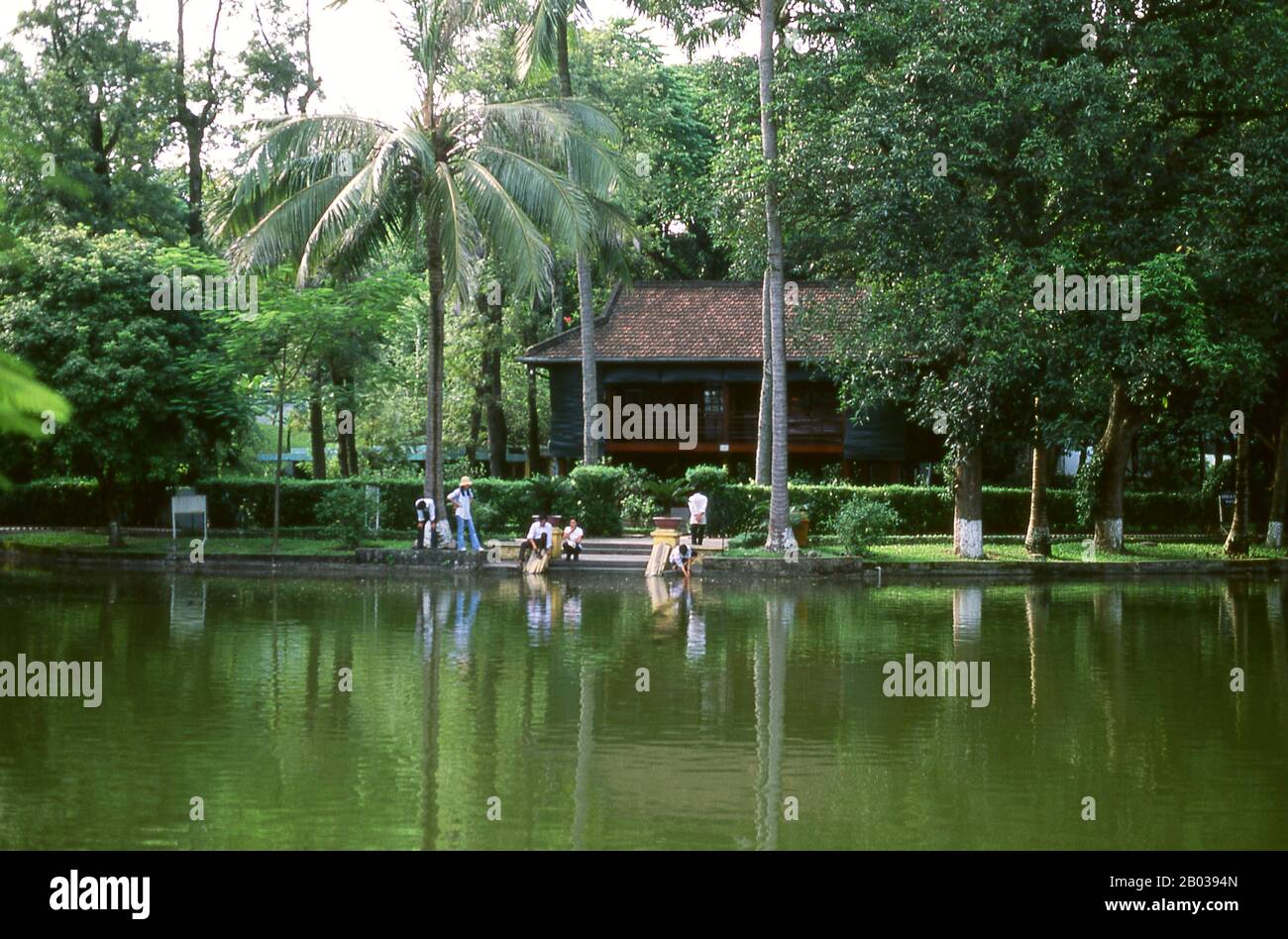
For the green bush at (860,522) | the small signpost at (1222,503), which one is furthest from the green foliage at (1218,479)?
the green bush at (860,522)

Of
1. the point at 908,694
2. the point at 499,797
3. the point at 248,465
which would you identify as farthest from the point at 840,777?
the point at 248,465

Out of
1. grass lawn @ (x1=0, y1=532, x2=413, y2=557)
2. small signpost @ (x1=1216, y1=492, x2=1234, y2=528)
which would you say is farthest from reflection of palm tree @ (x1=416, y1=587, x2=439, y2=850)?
small signpost @ (x1=1216, y1=492, x2=1234, y2=528)

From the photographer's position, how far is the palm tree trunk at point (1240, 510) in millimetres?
29328

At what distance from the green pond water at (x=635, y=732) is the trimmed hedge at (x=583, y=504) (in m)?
10.7

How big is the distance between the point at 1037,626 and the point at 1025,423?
1133 centimetres

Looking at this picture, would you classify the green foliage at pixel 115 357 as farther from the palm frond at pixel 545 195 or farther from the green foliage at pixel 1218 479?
the green foliage at pixel 1218 479

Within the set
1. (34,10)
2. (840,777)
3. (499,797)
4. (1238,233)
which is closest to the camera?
(499,797)

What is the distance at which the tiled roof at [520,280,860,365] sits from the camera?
39750 mm

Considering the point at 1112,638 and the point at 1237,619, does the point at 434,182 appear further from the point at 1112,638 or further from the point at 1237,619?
the point at 1237,619

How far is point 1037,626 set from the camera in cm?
1791

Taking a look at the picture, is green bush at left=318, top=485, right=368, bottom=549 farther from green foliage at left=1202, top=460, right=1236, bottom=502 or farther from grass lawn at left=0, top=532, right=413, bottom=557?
green foliage at left=1202, top=460, right=1236, bottom=502

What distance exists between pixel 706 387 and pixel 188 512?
56.2 ft

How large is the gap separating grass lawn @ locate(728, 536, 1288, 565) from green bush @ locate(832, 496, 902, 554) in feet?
0.89
